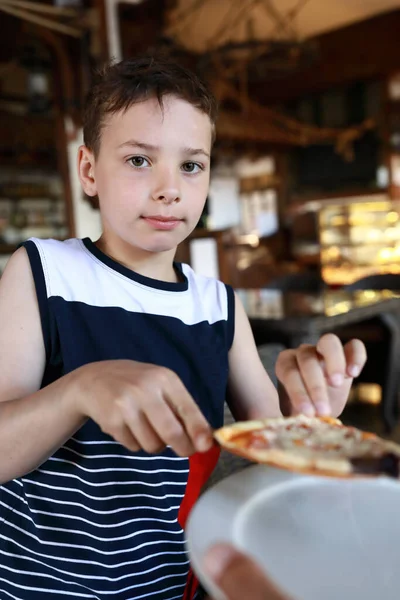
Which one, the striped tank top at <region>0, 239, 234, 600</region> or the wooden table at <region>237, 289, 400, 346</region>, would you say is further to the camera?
the wooden table at <region>237, 289, 400, 346</region>

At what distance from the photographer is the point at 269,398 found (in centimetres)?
99

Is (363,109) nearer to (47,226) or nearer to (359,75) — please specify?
(359,75)

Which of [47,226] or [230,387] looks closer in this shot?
[230,387]

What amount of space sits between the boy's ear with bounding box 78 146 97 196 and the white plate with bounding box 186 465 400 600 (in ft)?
1.77

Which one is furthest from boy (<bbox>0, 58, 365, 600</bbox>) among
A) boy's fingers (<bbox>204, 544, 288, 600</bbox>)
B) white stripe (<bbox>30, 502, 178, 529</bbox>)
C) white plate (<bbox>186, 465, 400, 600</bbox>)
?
boy's fingers (<bbox>204, 544, 288, 600</bbox>)

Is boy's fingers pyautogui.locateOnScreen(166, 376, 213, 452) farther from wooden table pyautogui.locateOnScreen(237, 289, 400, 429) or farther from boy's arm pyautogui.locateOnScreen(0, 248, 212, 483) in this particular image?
wooden table pyautogui.locateOnScreen(237, 289, 400, 429)

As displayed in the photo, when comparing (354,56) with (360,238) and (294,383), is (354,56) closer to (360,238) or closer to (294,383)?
(360,238)

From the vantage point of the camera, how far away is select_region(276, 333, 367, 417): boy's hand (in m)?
0.71

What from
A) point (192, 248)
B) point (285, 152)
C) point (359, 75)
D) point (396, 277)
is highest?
point (359, 75)

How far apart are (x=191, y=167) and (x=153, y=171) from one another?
8 cm

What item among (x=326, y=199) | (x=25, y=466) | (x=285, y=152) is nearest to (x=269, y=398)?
(x=25, y=466)

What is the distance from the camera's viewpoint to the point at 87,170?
37.6 inches

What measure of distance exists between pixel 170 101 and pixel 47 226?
4.79m

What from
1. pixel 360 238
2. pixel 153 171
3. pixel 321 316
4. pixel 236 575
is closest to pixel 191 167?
pixel 153 171
